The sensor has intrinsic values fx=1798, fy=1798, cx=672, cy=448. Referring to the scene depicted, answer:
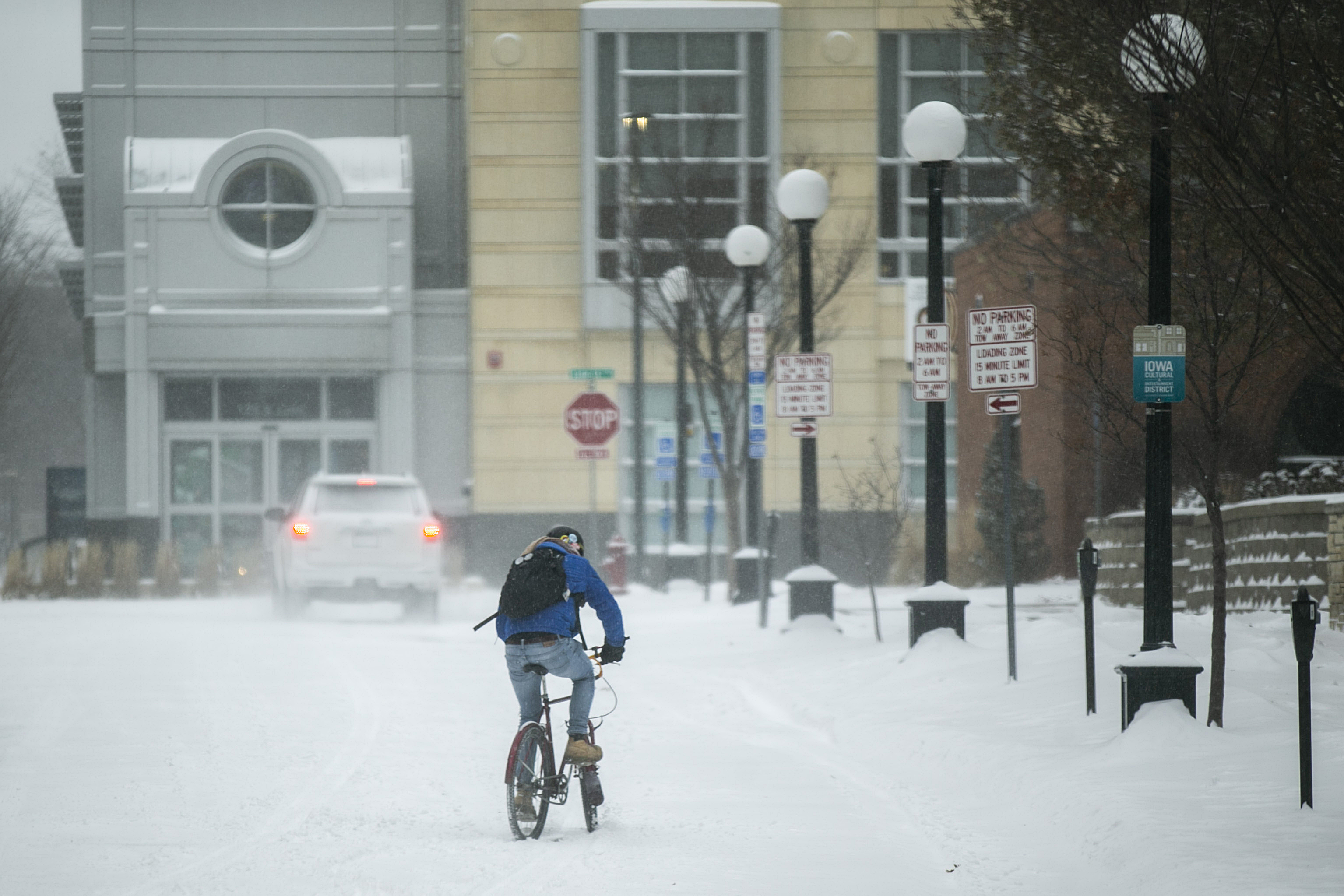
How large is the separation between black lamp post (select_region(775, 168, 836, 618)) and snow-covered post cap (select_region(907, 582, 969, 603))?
2783 millimetres

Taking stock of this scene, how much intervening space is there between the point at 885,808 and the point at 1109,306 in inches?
→ 411

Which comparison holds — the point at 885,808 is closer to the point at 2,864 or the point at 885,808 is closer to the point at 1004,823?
the point at 1004,823

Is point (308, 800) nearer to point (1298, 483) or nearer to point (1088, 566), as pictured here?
point (1088, 566)

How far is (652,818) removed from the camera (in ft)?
30.0

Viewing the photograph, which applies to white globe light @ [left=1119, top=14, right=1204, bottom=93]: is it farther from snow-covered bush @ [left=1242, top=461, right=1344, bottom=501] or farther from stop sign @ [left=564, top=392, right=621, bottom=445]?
stop sign @ [left=564, top=392, right=621, bottom=445]

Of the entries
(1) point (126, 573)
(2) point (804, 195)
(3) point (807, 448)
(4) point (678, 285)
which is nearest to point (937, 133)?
(2) point (804, 195)

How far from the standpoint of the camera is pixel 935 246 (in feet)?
48.6

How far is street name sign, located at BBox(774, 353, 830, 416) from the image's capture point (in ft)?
57.3

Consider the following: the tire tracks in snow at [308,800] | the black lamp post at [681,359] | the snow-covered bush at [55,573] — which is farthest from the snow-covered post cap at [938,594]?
the snow-covered bush at [55,573]

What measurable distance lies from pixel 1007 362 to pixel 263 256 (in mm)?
23468

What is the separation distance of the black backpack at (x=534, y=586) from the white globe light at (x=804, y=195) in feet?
31.7

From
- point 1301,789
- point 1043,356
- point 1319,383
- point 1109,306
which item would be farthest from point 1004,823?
point 1043,356

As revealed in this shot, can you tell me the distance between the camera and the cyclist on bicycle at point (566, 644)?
8625mm

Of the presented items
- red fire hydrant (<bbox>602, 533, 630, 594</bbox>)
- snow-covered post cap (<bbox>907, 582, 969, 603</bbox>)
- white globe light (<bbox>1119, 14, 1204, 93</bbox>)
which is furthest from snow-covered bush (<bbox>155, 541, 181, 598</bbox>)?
white globe light (<bbox>1119, 14, 1204, 93</bbox>)
